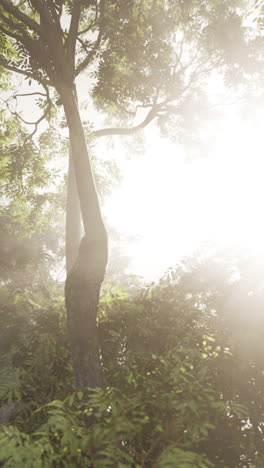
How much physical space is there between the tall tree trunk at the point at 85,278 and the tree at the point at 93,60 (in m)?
0.02

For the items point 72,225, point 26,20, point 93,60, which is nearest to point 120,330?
point 72,225

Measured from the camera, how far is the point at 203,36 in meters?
10.9

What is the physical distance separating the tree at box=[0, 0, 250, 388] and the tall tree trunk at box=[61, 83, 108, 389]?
15 mm

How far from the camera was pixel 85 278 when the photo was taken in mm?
5004

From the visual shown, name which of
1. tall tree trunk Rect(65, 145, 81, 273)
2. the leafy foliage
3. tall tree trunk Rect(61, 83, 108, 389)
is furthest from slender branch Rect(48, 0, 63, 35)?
the leafy foliage

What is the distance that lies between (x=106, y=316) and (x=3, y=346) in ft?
29.9

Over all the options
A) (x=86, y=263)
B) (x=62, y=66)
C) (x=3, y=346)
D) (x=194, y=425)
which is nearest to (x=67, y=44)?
(x=62, y=66)

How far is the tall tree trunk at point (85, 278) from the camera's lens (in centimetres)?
417

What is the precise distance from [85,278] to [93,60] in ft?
26.9

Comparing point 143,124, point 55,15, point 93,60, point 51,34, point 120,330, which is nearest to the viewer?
point 120,330

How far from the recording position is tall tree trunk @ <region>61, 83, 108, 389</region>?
13.7 ft

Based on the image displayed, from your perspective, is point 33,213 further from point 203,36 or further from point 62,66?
point 203,36

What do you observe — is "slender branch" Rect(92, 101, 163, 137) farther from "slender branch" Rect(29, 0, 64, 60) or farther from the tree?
"slender branch" Rect(29, 0, 64, 60)

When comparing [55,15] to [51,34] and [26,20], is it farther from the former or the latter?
[51,34]
